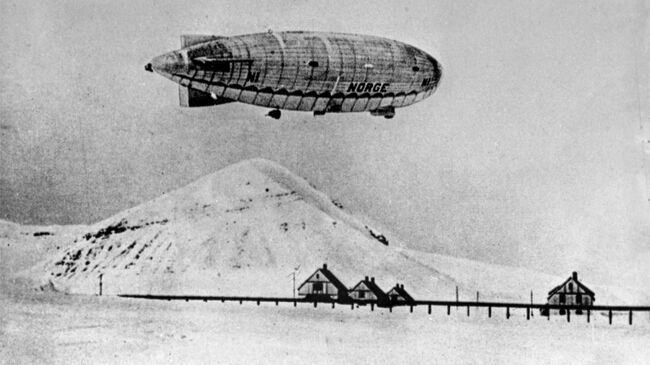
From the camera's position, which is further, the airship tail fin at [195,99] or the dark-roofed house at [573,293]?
the dark-roofed house at [573,293]

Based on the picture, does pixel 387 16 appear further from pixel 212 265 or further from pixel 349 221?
pixel 212 265

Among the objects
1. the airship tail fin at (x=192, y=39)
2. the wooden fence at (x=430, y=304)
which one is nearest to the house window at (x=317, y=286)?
the wooden fence at (x=430, y=304)

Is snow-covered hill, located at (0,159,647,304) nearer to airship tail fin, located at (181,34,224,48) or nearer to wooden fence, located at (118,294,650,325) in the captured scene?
wooden fence, located at (118,294,650,325)

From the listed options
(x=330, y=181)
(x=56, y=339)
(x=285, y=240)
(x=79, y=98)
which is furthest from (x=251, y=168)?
(x=56, y=339)

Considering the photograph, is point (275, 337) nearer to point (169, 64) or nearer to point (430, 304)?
point (430, 304)

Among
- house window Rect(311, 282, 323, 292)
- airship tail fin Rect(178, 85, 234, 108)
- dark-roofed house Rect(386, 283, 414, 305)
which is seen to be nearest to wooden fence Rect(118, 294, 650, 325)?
dark-roofed house Rect(386, 283, 414, 305)

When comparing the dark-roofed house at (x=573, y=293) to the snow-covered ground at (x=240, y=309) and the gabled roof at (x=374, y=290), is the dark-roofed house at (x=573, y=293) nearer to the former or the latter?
the snow-covered ground at (x=240, y=309)
